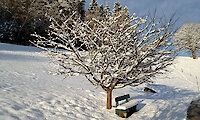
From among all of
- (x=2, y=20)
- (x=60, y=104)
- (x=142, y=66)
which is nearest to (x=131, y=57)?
(x=142, y=66)

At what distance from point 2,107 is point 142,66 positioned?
4258 mm

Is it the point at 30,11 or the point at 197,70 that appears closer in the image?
the point at 197,70

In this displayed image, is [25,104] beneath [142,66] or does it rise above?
beneath

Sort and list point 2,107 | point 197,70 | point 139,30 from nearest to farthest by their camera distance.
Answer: point 2,107 → point 139,30 → point 197,70

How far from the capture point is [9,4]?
59.9 ft

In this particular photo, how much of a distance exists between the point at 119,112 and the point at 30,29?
22.0m

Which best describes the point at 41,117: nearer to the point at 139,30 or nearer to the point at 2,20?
the point at 139,30

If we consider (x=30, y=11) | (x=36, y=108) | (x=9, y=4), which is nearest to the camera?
(x=36, y=108)

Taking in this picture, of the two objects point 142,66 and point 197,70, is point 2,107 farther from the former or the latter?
point 197,70

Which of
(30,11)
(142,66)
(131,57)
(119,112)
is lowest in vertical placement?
(119,112)

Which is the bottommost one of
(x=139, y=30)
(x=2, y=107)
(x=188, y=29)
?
(x=2, y=107)

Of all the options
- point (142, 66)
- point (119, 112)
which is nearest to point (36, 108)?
point (119, 112)

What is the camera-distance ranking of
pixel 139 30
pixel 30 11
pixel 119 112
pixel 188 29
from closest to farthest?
1. pixel 139 30
2. pixel 119 112
3. pixel 30 11
4. pixel 188 29

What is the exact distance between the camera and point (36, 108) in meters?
3.36
